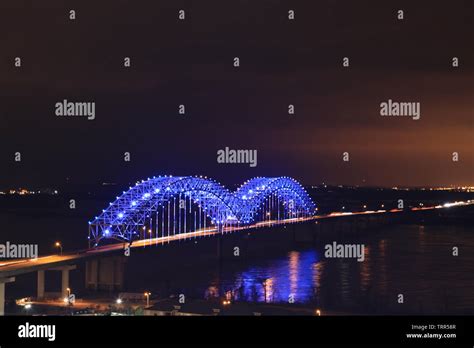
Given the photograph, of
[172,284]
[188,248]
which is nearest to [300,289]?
[172,284]

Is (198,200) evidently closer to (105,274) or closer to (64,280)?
(105,274)

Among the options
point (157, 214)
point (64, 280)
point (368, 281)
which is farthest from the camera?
point (157, 214)

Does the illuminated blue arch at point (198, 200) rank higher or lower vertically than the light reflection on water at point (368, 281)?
higher

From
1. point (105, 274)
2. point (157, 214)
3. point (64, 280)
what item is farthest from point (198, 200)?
point (64, 280)

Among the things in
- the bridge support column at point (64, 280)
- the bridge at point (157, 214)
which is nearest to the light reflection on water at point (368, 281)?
the bridge at point (157, 214)

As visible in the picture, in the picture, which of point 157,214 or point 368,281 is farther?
point 157,214

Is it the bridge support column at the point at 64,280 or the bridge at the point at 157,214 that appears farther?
the bridge at the point at 157,214

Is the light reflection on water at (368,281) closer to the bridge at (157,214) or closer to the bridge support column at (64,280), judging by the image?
the bridge at (157,214)

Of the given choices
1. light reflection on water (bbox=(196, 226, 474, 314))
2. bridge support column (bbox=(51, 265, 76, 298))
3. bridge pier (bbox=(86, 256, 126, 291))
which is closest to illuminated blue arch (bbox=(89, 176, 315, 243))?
bridge pier (bbox=(86, 256, 126, 291))
